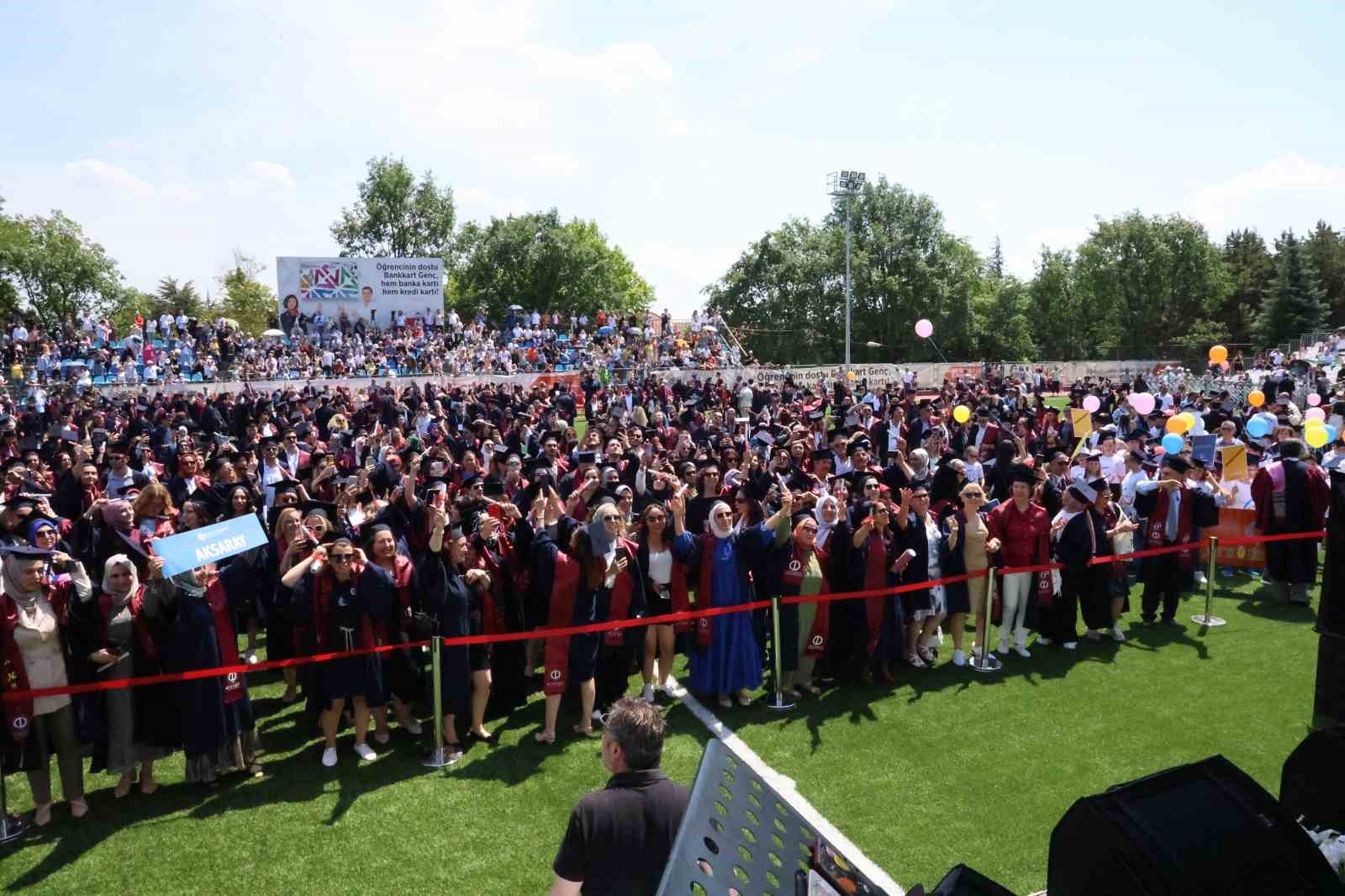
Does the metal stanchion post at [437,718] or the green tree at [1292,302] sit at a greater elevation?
the green tree at [1292,302]

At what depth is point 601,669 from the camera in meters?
7.03

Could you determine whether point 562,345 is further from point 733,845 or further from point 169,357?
point 733,845

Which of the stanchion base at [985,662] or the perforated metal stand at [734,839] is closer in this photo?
the perforated metal stand at [734,839]

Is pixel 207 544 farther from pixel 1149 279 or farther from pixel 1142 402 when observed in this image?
pixel 1149 279

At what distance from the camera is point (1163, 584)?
9.14m

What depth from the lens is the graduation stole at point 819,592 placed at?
7.31 metres

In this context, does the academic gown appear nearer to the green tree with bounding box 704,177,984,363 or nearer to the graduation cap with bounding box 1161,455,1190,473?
the graduation cap with bounding box 1161,455,1190,473

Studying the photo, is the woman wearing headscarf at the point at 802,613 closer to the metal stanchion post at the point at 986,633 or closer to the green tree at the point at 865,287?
the metal stanchion post at the point at 986,633

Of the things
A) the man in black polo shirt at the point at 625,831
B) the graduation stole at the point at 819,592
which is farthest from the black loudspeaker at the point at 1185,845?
the graduation stole at the point at 819,592

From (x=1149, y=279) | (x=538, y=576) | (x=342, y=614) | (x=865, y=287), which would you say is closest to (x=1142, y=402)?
(x=538, y=576)

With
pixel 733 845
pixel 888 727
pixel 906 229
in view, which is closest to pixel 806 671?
pixel 888 727

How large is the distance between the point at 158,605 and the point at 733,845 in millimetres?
5042

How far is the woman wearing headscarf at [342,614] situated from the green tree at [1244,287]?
232 feet

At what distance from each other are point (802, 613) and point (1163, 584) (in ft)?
14.7
